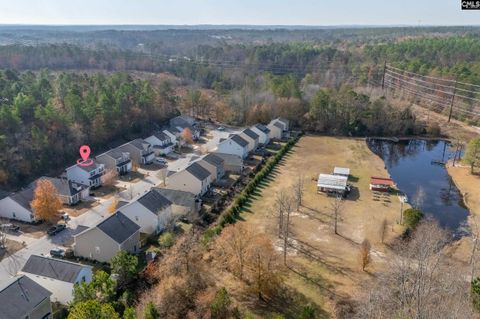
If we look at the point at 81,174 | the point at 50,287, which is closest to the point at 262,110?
the point at 81,174

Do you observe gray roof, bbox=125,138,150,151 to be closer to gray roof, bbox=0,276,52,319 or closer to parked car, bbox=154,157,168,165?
parked car, bbox=154,157,168,165

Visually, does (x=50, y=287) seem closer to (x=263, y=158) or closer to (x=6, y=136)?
(x=6, y=136)

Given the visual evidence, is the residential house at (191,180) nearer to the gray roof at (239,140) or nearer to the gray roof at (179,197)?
the gray roof at (179,197)

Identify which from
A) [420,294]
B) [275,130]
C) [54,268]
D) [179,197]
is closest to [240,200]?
[179,197]

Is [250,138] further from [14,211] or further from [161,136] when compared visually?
[14,211]

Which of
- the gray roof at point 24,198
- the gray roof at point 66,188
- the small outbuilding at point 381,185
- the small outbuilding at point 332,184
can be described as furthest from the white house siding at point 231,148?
the gray roof at point 24,198

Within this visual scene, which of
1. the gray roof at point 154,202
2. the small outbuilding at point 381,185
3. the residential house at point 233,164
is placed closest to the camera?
the gray roof at point 154,202
